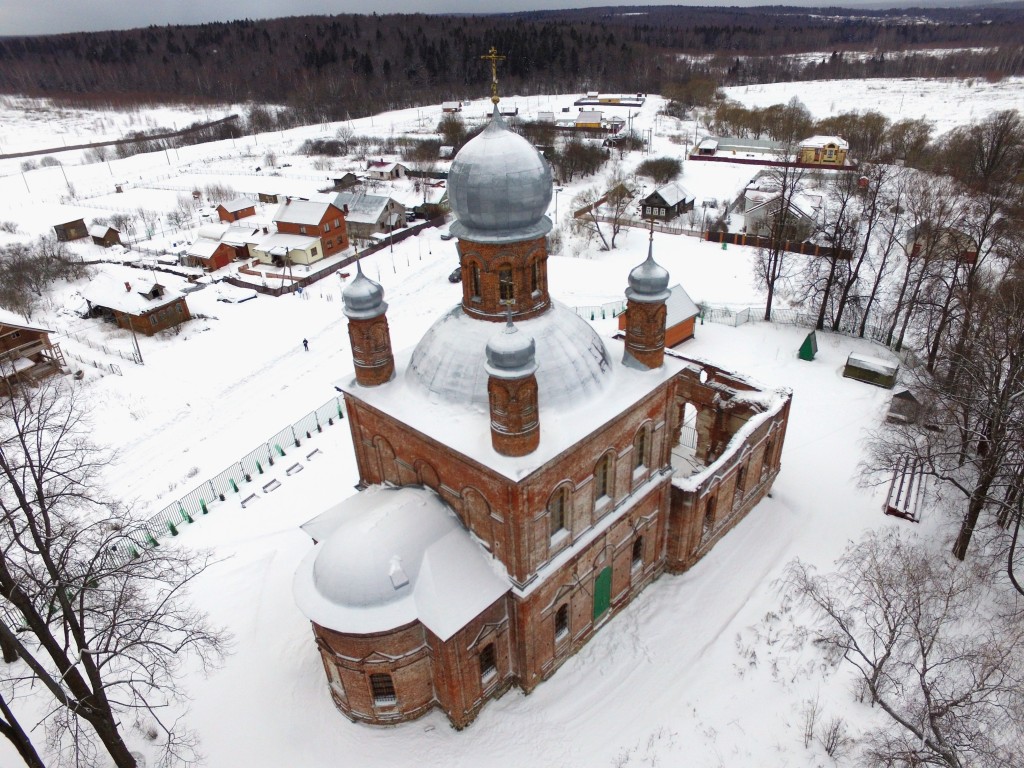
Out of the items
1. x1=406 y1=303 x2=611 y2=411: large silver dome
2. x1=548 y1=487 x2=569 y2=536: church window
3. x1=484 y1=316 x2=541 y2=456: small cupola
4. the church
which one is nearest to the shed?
the church

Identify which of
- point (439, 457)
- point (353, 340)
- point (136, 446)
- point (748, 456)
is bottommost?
point (136, 446)

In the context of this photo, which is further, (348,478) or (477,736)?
(348,478)

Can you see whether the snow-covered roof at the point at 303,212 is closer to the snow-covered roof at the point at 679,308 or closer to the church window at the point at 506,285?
the snow-covered roof at the point at 679,308

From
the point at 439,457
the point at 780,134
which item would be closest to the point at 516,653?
the point at 439,457

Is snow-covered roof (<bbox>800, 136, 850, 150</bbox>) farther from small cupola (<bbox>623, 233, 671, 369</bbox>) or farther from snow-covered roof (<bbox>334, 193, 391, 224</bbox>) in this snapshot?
small cupola (<bbox>623, 233, 671, 369</bbox>)

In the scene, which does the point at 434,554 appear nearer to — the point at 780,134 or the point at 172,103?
the point at 780,134

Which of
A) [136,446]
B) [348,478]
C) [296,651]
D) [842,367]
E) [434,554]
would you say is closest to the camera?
[434,554]
